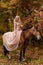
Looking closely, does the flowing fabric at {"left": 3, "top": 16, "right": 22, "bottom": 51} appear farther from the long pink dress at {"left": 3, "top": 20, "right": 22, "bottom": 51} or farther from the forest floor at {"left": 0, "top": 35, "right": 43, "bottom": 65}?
the forest floor at {"left": 0, "top": 35, "right": 43, "bottom": 65}

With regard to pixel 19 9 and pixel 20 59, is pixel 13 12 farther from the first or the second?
pixel 20 59

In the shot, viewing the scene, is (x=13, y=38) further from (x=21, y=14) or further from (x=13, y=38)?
(x=21, y=14)

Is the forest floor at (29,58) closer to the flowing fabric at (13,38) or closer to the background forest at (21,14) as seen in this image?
the background forest at (21,14)

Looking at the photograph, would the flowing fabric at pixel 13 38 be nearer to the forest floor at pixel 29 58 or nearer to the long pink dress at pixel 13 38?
the long pink dress at pixel 13 38

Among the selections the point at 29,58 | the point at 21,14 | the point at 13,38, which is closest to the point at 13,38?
the point at 13,38

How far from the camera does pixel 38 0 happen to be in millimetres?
7777

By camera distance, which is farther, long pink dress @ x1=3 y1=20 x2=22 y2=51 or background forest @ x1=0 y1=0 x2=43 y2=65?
background forest @ x1=0 y1=0 x2=43 y2=65

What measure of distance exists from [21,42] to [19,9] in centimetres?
184

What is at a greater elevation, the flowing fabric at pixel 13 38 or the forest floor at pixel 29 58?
the flowing fabric at pixel 13 38

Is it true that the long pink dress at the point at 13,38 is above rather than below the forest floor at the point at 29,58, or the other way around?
above

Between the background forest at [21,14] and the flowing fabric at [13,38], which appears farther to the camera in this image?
the background forest at [21,14]

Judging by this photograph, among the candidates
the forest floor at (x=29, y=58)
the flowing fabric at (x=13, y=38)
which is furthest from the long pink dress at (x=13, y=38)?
the forest floor at (x=29, y=58)

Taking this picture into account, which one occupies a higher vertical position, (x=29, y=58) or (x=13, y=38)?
(x=13, y=38)

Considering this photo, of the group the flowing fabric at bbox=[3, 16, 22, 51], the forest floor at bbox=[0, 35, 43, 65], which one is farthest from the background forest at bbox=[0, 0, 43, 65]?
the flowing fabric at bbox=[3, 16, 22, 51]
